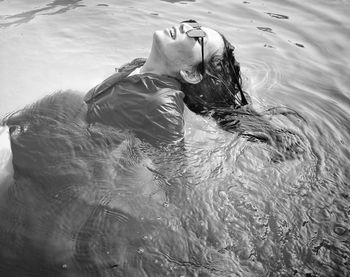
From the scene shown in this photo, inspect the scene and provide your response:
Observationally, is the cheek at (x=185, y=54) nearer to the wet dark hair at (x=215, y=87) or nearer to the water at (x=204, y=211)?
the wet dark hair at (x=215, y=87)

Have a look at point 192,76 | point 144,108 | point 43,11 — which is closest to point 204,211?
point 144,108

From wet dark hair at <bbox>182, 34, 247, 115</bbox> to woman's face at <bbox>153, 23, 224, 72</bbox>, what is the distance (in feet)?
0.28

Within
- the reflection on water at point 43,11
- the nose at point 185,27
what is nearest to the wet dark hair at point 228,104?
the nose at point 185,27

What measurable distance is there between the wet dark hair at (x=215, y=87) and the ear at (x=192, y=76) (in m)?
0.05

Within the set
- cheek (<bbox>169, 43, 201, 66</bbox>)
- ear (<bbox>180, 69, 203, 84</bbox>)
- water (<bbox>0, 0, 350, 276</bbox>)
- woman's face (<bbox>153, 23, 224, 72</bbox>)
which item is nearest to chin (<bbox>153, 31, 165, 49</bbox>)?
woman's face (<bbox>153, 23, 224, 72</bbox>)

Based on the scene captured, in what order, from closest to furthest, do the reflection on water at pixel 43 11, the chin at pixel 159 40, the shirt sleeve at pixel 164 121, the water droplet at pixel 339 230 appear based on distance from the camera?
the water droplet at pixel 339 230 < the shirt sleeve at pixel 164 121 < the chin at pixel 159 40 < the reflection on water at pixel 43 11

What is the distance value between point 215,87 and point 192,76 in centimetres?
24

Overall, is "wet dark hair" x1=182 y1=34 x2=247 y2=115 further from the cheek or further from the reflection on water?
the reflection on water

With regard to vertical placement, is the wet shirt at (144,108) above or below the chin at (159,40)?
below

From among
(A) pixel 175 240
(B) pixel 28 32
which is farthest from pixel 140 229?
(B) pixel 28 32

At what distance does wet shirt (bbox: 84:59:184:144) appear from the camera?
9.62 ft

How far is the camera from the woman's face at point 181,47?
3.45 metres

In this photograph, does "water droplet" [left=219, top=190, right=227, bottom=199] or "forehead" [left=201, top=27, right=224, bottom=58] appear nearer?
"water droplet" [left=219, top=190, right=227, bottom=199]

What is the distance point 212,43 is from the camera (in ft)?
11.8
